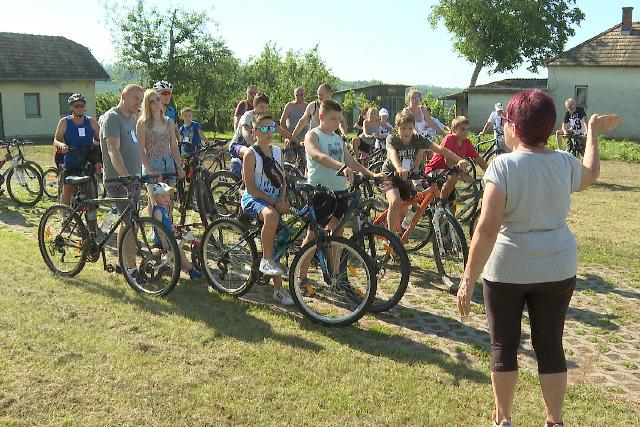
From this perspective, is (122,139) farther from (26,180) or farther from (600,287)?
(26,180)

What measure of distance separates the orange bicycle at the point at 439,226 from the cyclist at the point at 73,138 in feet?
13.9

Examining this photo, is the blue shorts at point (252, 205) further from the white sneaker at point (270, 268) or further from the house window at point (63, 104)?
the house window at point (63, 104)

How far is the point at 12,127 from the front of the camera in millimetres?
35125

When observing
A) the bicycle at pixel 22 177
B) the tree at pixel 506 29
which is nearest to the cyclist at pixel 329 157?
the bicycle at pixel 22 177

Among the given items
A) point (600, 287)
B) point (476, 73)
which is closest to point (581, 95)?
point (476, 73)

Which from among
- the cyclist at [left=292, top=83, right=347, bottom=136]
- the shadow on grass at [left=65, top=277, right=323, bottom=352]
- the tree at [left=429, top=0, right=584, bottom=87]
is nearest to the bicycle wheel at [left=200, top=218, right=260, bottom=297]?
the shadow on grass at [left=65, top=277, right=323, bottom=352]

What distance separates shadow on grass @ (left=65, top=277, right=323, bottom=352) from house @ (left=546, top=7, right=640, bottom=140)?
109ft

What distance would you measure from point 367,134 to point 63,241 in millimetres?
7110

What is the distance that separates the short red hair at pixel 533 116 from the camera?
10.7 feet

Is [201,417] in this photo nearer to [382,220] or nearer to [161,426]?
[161,426]

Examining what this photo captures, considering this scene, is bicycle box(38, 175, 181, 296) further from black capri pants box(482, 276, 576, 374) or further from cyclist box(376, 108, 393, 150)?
cyclist box(376, 108, 393, 150)

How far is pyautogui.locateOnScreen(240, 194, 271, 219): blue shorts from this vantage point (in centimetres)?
589

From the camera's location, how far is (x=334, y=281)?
5809 millimetres

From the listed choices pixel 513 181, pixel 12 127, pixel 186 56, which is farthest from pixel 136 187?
pixel 186 56
